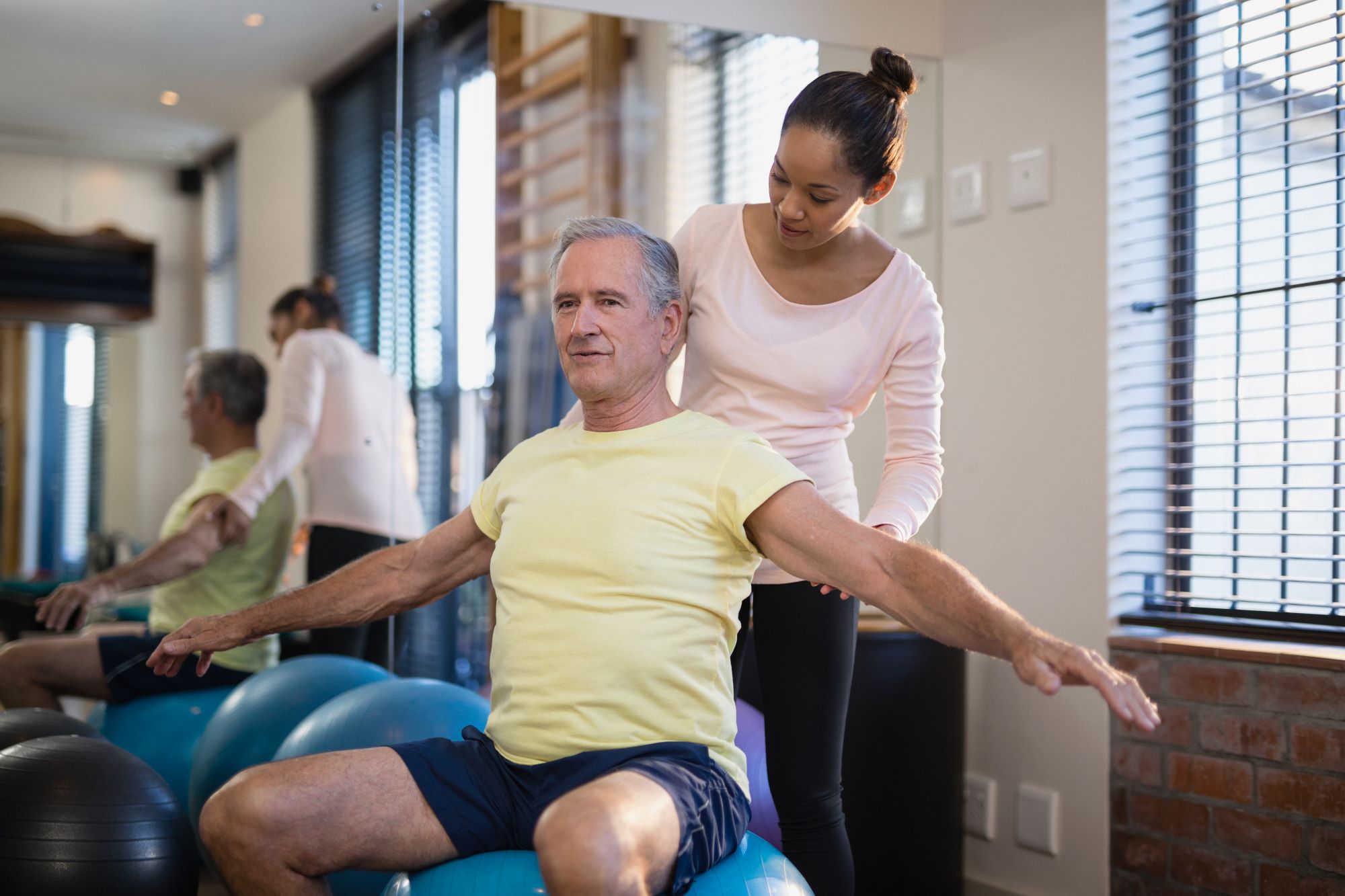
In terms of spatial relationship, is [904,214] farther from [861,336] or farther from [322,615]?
[322,615]

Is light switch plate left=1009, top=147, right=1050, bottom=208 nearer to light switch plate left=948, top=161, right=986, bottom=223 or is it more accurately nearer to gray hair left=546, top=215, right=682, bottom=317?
light switch plate left=948, top=161, right=986, bottom=223

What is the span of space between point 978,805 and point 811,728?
1.23 metres

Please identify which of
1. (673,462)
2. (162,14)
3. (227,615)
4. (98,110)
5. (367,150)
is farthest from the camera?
(367,150)

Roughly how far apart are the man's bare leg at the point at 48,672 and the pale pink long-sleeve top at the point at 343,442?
0.51 meters

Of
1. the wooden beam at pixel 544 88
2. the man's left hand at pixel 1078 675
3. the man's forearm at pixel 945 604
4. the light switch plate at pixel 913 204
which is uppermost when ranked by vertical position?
the wooden beam at pixel 544 88

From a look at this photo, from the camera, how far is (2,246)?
3.34 meters

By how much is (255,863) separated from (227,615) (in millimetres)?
402

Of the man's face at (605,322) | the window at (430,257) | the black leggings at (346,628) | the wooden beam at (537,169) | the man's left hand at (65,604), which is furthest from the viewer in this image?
the wooden beam at (537,169)

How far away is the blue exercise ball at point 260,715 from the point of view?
8.34ft

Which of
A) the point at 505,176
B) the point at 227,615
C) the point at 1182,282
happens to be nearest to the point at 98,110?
the point at 505,176

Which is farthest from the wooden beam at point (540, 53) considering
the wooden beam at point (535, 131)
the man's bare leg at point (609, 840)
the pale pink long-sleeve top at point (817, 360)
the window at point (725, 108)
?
the man's bare leg at point (609, 840)

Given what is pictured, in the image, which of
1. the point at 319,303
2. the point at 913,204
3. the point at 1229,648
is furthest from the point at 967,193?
the point at 319,303

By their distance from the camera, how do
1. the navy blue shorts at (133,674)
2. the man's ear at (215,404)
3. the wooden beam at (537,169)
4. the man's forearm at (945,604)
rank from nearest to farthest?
the man's forearm at (945,604)
the navy blue shorts at (133,674)
the man's ear at (215,404)
the wooden beam at (537,169)

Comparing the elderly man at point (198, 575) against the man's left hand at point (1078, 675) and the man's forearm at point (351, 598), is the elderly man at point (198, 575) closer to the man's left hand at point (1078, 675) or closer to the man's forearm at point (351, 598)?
the man's forearm at point (351, 598)
